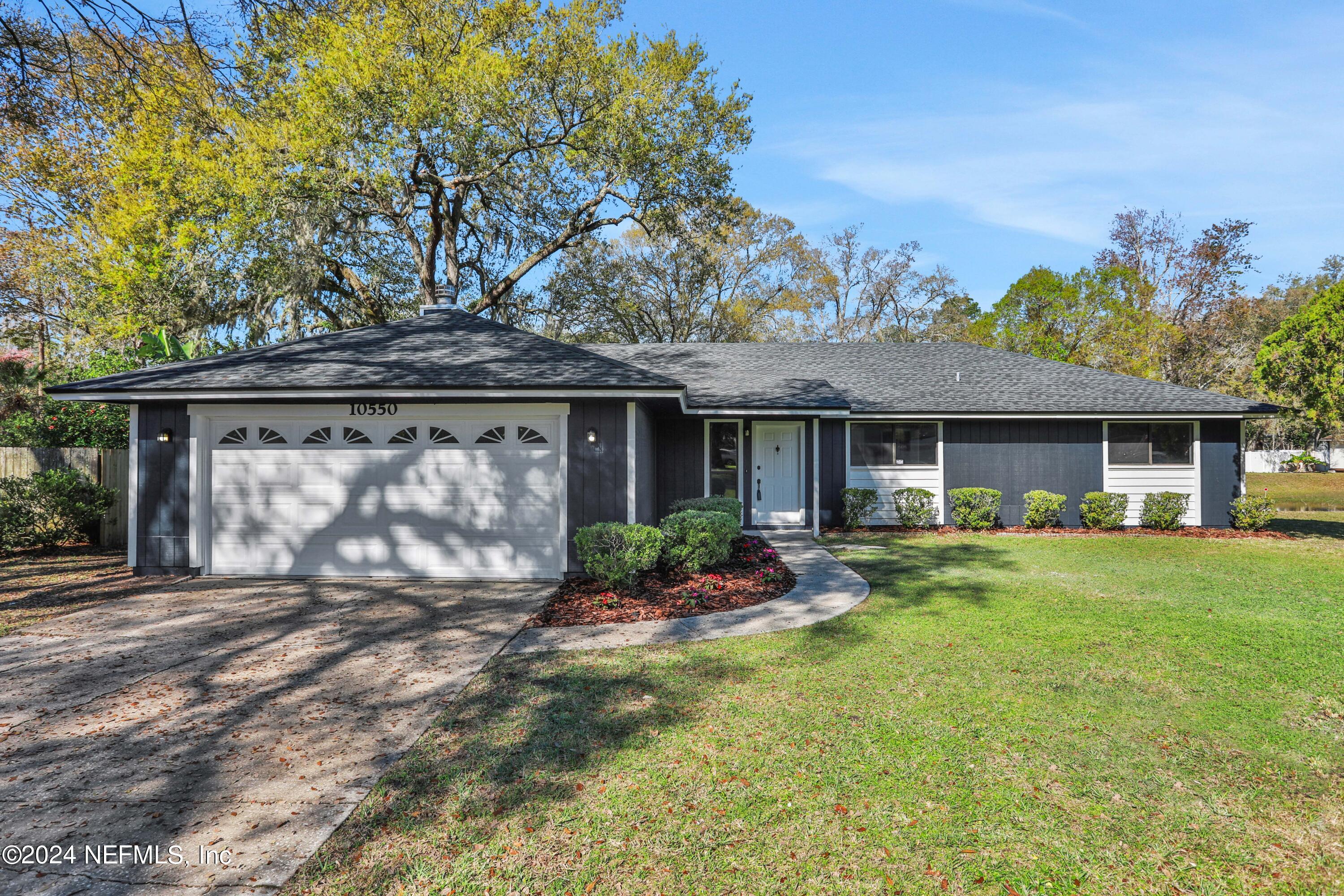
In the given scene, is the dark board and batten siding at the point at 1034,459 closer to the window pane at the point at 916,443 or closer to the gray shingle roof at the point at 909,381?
the gray shingle roof at the point at 909,381

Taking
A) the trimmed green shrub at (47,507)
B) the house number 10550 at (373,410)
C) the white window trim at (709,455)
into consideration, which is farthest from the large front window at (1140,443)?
the trimmed green shrub at (47,507)

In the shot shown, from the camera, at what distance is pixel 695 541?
25.0ft

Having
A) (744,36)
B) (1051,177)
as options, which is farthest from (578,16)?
(1051,177)

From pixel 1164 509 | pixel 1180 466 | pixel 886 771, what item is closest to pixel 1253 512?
pixel 1180 466

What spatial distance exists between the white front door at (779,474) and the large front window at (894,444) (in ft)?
4.56

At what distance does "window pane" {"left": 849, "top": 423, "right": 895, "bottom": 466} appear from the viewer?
527 inches

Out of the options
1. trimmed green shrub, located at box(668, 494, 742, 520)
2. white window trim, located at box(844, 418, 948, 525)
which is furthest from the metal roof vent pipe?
white window trim, located at box(844, 418, 948, 525)

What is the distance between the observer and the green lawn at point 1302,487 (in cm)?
1925

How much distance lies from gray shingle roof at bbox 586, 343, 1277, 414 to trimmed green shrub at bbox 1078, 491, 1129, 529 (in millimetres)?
1756

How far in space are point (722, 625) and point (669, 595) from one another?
124 centimetres

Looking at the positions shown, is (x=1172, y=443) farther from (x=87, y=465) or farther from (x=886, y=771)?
(x=87, y=465)

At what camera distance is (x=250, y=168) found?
51.1 ft

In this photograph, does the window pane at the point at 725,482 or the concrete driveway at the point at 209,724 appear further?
the window pane at the point at 725,482

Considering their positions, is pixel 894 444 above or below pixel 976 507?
above
